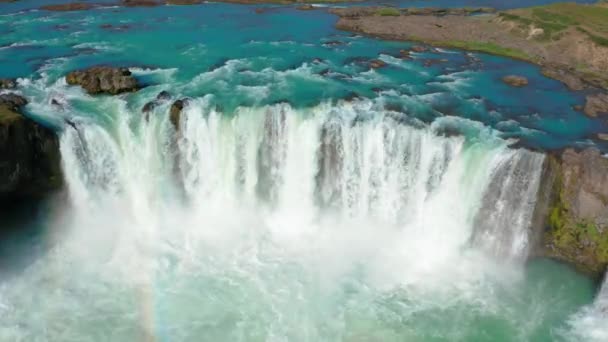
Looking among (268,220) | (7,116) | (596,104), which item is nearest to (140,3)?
(7,116)

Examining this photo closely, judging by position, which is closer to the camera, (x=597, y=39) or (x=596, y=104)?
(x=596, y=104)

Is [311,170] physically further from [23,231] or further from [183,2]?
[183,2]

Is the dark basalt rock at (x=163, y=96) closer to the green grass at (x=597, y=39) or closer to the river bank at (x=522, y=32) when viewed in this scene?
the river bank at (x=522, y=32)

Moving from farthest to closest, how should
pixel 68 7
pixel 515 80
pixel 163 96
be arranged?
1. pixel 68 7
2. pixel 515 80
3. pixel 163 96

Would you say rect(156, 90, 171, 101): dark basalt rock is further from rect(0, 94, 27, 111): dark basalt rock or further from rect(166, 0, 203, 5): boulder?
rect(166, 0, 203, 5): boulder

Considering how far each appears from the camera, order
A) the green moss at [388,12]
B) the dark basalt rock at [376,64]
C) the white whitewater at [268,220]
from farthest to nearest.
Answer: the green moss at [388,12], the dark basalt rock at [376,64], the white whitewater at [268,220]

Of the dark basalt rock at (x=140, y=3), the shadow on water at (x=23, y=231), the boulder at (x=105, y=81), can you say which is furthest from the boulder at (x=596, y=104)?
the dark basalt rock at (x=140, y=3)

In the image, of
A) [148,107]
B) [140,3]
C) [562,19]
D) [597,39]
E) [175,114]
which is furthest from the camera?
[140,3]

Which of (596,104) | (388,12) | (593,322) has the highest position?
(388,12)

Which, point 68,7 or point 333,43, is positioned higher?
point 68,7
